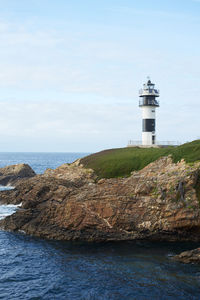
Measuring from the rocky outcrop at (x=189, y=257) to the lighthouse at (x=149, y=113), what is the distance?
43716mm

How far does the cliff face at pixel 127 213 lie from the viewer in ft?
108

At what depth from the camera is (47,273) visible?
24969mm

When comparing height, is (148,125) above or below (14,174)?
above

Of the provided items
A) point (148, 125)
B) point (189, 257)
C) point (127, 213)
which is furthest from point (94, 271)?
point (148, 125)

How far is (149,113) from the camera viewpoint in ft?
229

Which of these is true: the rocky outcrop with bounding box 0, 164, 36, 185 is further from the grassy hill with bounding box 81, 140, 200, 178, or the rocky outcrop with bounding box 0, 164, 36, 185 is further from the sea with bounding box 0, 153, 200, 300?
the sea with bounding box 0, 153, 200, 300

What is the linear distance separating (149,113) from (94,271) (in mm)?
49909

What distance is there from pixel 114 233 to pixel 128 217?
2.33 metres

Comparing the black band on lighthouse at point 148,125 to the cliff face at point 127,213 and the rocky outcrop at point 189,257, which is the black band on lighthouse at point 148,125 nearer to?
the cliff face at point 127,213

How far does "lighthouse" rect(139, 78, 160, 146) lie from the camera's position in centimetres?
6975

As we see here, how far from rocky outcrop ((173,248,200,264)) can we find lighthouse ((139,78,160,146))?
43716 mm

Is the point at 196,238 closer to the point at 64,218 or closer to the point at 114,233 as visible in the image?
the point at 114,233

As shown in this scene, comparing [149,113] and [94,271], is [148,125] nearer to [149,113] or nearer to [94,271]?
[149,113]

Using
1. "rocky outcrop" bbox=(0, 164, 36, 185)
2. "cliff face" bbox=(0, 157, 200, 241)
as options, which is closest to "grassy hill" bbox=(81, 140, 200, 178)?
"cliff face" bbox=(0, 157, 200, 241)
